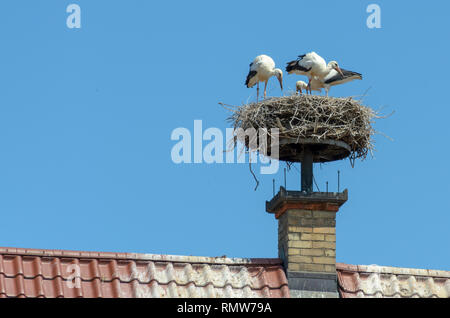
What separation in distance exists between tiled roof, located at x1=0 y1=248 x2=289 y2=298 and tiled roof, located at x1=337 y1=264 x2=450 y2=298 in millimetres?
870

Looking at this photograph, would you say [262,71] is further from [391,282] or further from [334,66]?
[391,282]

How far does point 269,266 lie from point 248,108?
7.58ft

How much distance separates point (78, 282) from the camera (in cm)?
1523

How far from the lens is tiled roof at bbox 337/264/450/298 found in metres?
16.1

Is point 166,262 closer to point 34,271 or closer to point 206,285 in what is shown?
point 206,285

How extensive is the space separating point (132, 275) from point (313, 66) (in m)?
5.41

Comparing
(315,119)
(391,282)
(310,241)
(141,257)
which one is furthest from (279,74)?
(141,257)

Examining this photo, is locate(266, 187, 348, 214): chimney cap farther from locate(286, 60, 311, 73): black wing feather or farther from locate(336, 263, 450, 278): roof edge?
locate(286, 60, 311, 73): black wing feather

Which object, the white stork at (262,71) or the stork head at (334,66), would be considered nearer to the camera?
the stork head at (334,66)

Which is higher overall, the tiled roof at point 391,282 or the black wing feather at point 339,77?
the black wing feather at point 339,77

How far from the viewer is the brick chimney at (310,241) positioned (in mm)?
15922

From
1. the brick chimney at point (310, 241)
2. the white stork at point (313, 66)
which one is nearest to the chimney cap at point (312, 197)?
the brick chimney at point (310, 241)

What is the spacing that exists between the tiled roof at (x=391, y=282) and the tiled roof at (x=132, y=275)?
870 millimetres

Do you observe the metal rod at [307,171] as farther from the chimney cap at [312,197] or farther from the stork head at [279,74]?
the stork head at [279,74]
